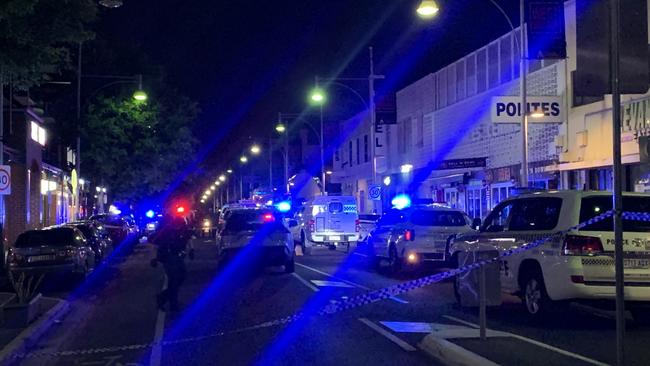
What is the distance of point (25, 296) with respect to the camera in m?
11.9

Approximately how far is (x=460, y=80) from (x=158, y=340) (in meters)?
24.5

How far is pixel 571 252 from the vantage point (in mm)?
10586

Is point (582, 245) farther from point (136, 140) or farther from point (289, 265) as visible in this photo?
point (136, 140)

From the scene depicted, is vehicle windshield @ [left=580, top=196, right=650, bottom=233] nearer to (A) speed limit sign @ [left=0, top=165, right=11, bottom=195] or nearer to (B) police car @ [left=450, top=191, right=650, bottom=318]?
(B) police car @ [left=450, top=191, right=650, bottom=318]

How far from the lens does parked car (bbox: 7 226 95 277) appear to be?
725 inches

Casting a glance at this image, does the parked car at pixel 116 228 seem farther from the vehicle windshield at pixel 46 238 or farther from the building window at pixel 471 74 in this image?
the building window at pixel 471 74

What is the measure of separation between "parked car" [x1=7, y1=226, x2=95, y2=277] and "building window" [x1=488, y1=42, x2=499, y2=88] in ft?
54.1

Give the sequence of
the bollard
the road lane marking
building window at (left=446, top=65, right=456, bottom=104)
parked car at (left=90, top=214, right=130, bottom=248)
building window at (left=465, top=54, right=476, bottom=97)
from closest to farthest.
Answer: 1. the bollard
2. the road lane marking
3. building window at (left=465, top=54, right=476, bottom=97)
4. building window at (left=446, top=65, right=456, bottom=104)
5. parked car at (left=90, top=214, right=130, bottom=248)

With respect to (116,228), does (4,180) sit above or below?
above

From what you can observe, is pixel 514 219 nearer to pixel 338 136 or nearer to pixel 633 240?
pixel 633 240

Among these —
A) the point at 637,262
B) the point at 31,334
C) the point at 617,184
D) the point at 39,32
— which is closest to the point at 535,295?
the point at 637,262

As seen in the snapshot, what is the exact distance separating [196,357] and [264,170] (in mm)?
80916

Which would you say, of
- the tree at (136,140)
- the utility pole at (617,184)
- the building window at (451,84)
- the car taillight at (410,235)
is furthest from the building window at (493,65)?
the utility pole at (617,184)

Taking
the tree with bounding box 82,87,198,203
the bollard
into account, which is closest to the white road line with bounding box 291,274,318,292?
the bollard
